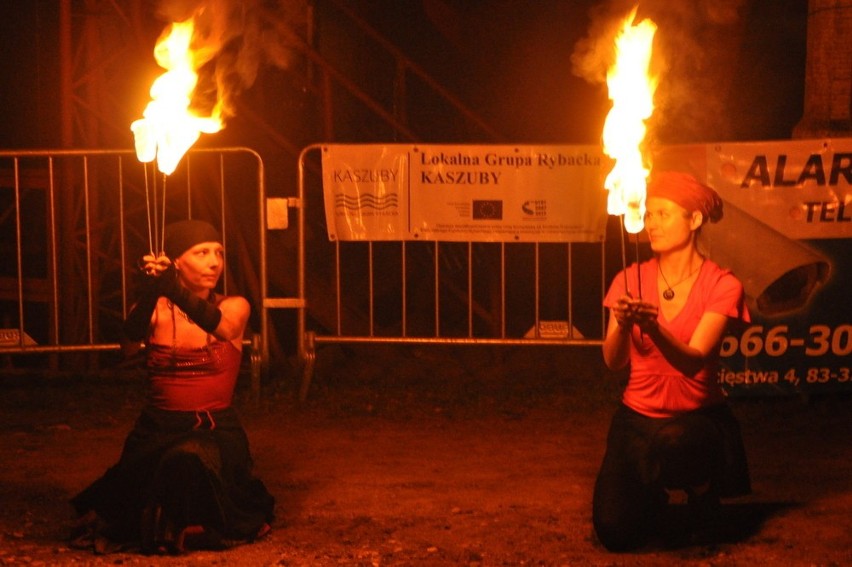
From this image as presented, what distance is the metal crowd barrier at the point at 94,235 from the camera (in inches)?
356

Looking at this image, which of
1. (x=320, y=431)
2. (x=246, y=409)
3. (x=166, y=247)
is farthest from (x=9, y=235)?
(x=166, y=247)

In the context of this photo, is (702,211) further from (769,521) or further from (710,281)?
(769,521)

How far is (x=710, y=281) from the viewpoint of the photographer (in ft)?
17.6

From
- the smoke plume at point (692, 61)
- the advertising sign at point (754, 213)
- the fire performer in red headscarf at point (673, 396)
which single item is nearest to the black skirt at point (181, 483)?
the fire performer in red headscarf at point (673, 396)

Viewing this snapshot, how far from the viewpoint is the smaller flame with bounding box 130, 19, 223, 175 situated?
5.52 m

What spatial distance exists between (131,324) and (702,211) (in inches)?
98.8

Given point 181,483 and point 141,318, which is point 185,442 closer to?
point 181,483

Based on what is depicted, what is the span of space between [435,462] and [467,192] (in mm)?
2445

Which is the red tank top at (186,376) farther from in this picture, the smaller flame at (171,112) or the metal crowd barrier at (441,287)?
the metal crowd barrier at (441,287)

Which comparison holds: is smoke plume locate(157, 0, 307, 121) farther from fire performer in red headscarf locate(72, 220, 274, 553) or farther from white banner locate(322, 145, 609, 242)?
fire performer in red headscarf locate(72, 220, 274, 553)

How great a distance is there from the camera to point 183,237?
559 cm

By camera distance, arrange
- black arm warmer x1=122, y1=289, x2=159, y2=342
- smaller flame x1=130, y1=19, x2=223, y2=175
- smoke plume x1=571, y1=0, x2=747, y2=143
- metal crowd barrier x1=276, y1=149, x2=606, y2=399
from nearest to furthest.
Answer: black arm warmer x1=122, y1=289, x2=159, y2=342, smaller flame x1=130, y1=19, x2=223, y2=175, smoke plume x1=571, y1=0, x2=747, y2=143, metal crowd barrier x1=276, y1=149, x2=606, y2=399

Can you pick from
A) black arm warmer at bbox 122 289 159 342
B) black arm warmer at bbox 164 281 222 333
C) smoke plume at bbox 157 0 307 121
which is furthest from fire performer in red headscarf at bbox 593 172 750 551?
smoke plume at bbox 157 0 307 121

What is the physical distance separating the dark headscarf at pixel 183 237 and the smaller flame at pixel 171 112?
26 cm
